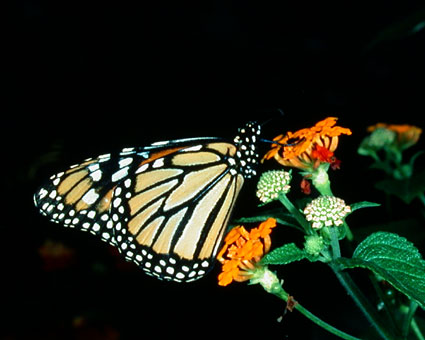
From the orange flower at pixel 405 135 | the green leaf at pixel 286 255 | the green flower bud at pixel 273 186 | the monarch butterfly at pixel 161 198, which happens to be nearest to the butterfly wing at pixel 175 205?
the monarch butterfly at pixel 161 198

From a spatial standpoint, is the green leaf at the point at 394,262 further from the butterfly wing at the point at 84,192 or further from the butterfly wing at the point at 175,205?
the butterfly wing at the point at 84,192

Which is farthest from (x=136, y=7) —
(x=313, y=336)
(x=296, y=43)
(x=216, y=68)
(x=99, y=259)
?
(x=313, y=336)

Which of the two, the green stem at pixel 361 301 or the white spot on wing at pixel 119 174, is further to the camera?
the white spot on wing at pixel 119 174

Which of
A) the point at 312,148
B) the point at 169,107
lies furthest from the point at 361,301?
the point at 169,107

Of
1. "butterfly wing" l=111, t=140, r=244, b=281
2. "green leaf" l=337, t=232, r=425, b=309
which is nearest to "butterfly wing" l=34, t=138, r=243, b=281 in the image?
"butterfly wing" l=111, t=140, r=244, b=281

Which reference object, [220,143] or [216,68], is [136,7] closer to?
[216,68]

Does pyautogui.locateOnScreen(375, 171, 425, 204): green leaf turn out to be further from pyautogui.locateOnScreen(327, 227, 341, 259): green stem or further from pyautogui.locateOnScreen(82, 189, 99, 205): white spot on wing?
pyautogui.locateOnScreen(82, 189, 99, 205): white spot on wing
